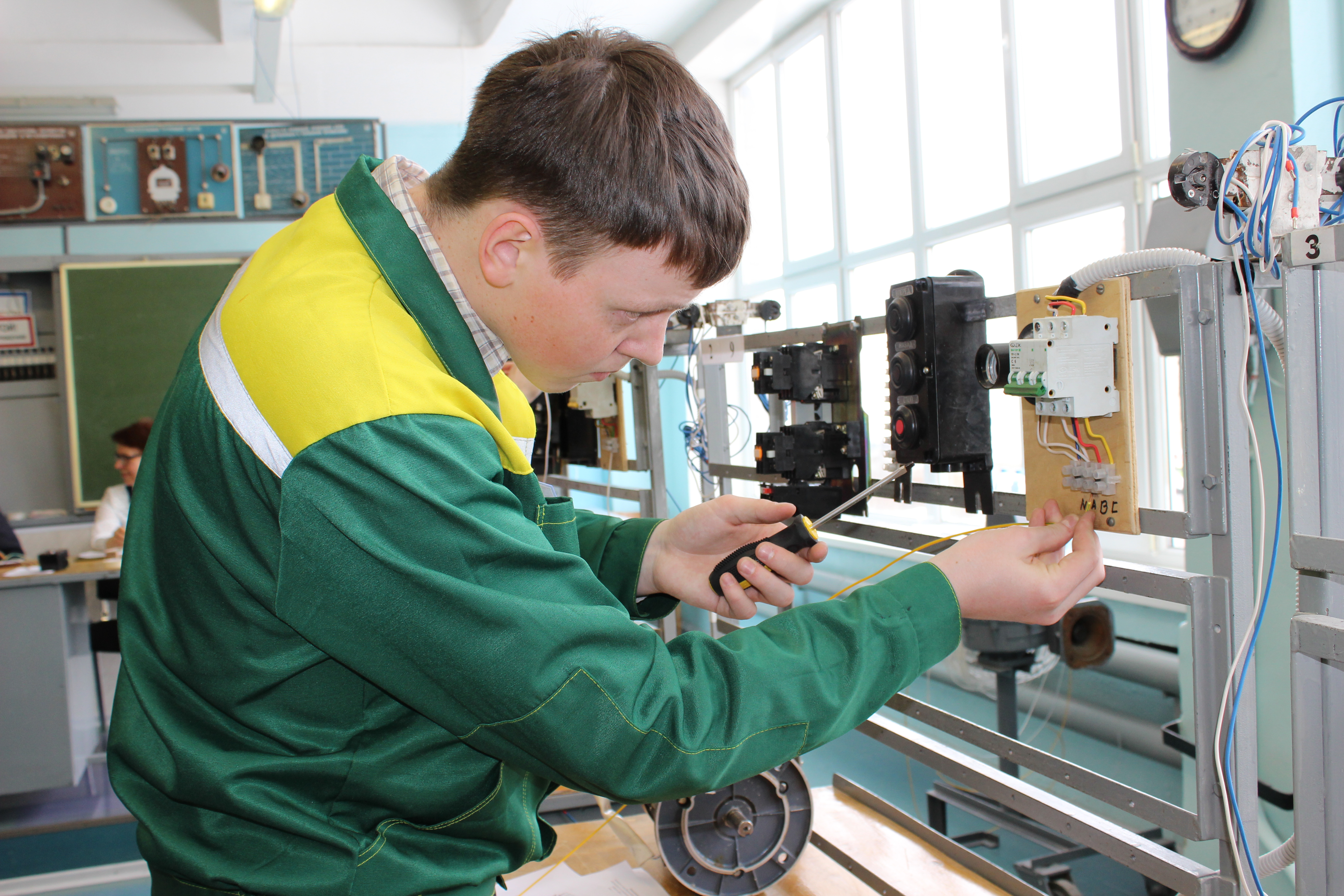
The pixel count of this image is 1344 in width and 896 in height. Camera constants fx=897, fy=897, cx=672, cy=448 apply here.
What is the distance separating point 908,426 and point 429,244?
70 centimetres

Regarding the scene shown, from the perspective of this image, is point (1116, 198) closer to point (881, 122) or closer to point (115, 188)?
point (881, 122)

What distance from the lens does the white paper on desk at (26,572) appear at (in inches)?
142

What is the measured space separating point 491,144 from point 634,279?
16cm

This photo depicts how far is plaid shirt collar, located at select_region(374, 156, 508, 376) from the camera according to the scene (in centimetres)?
75

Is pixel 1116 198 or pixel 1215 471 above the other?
pixel 1116 198

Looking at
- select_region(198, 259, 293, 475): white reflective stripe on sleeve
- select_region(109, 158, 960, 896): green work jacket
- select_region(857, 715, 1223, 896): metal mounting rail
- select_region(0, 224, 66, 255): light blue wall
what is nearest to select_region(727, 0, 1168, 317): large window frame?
select_region(857, 715, 1223, 896): metal mounting rail

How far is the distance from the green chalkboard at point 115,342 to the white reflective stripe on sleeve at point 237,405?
189 inches

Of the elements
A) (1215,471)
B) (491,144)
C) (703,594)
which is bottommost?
(703,594)

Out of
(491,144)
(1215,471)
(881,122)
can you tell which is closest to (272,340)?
(491,144)

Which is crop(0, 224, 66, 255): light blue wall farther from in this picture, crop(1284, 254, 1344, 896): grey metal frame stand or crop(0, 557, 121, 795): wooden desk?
crop(1284, 254, 1344, 896): grey metal frame stand

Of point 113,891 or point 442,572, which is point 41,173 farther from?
point 442,572

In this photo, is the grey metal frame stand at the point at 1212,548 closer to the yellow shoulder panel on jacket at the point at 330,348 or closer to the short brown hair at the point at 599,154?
the short brown hair at the point at 599,154

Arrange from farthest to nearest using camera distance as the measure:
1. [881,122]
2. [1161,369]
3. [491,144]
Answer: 1. [881,122]
2. [1161,369]
3. [491,144]

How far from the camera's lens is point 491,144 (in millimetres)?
718
